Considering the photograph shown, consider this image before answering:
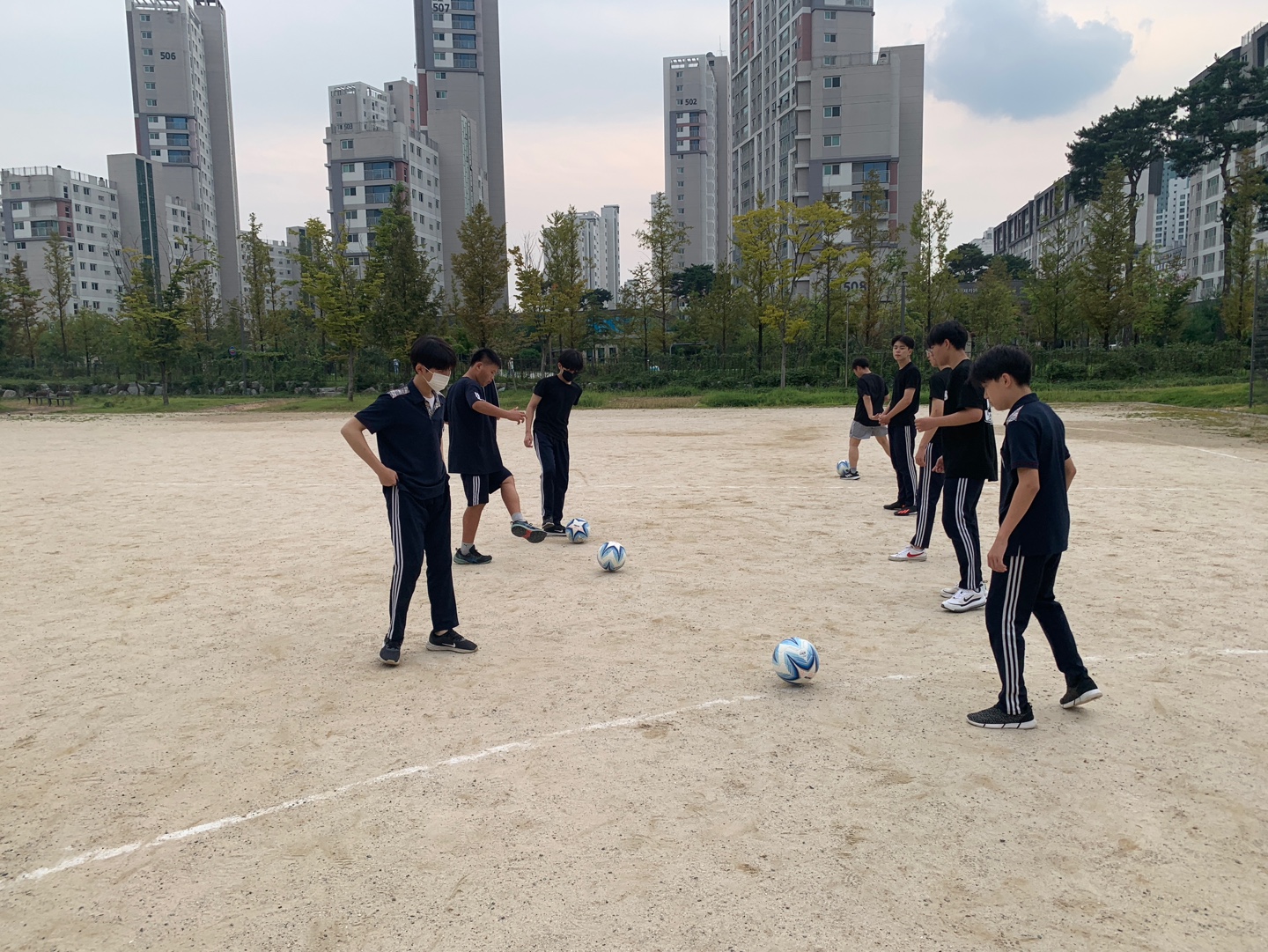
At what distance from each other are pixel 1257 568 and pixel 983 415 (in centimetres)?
318

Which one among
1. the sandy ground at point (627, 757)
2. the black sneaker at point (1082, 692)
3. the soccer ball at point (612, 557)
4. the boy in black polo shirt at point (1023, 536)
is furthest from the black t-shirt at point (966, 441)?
the soccer ball at point (612, 557)

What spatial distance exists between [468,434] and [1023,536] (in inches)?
200

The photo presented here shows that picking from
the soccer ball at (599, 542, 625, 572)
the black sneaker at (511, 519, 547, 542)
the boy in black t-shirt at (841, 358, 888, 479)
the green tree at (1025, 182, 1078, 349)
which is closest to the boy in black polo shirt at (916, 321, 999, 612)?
the soccer ball at (599, 542, 625, 572)

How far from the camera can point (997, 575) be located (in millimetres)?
4227

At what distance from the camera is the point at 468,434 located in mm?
7895

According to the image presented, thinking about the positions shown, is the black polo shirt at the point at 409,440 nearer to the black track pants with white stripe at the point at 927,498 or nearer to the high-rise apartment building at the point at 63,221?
the black track pants with white stripe at the point at 927,498

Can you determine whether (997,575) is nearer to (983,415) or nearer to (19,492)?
(983,415)

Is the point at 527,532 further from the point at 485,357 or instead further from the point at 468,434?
the point at 485,357

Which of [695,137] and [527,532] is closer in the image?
[527,532]

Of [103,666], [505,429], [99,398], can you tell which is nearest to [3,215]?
[99,398]

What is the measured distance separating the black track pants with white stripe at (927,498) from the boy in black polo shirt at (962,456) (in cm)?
76

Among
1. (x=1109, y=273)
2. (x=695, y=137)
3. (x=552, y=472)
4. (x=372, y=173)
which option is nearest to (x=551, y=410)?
(x=552, y=472)

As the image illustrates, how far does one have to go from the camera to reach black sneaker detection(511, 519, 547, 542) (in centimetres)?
880

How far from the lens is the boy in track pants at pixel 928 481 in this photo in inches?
272
